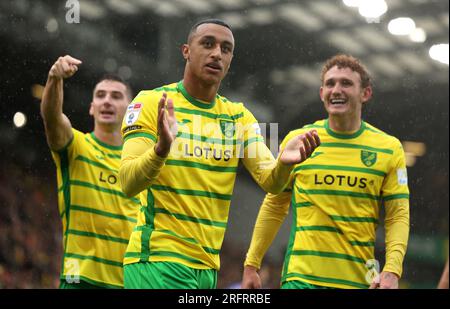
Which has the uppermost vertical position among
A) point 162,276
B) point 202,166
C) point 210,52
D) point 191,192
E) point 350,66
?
point 350,66

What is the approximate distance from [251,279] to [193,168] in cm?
103

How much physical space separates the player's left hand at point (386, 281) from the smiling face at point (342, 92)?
2.77 ft

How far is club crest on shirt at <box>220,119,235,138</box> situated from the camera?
3670mm

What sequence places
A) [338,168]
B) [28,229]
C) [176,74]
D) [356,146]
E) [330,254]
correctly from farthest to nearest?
[28,229]
[176,74]
[356,146]
[338,168]
[330,254]

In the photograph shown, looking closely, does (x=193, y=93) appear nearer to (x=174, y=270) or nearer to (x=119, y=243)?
(x=174, y=270)

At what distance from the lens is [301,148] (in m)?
3.22

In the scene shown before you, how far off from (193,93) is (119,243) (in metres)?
1.16

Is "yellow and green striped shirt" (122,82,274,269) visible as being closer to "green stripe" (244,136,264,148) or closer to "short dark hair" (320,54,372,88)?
"green stripe" (244,136,264,148)

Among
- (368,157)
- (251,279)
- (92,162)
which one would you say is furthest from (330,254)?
(92,162)

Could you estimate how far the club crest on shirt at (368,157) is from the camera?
4.43 meters

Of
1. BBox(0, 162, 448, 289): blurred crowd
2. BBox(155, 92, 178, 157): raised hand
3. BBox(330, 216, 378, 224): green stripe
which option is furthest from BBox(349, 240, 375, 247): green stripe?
BBox(0, 162, 448, 289): blurred crowd

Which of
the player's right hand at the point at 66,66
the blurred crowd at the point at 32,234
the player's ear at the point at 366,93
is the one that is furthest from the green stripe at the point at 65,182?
the player's ear at the point at 366,93

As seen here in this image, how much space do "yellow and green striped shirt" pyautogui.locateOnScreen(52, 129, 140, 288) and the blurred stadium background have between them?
46cm

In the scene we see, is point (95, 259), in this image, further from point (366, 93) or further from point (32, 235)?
point (32, 235)
